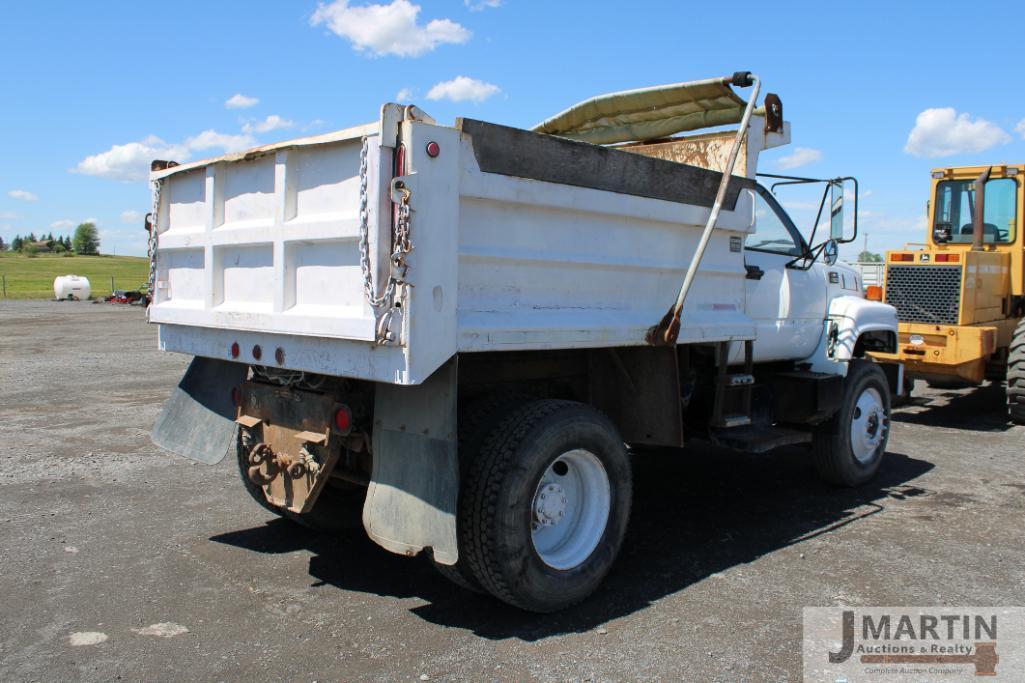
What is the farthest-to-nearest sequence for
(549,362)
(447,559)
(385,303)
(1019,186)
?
(1019,186)
(549,362)
(447,559)
(385,303)

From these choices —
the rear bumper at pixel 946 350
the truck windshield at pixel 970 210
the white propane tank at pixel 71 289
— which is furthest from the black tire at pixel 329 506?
the white propane tank at pixel 71 289

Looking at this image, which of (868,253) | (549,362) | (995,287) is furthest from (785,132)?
(868,253)

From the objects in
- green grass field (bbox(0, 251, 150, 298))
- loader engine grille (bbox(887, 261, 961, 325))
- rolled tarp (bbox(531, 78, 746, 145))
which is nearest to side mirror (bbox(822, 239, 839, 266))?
rolled tarp (bbox(531, 78, 746, 145))

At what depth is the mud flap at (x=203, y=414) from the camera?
16.3 ft

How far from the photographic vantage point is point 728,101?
18.5ft

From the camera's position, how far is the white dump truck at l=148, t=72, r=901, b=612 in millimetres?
3635

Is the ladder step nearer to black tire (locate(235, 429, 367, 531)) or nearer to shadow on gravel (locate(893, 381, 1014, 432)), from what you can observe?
black tire (locate(235, 429, 367, 531))

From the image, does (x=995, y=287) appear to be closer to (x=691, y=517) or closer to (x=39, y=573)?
(x=691, y=517)

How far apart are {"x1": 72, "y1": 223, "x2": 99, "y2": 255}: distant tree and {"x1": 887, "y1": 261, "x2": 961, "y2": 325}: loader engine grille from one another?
11434cm

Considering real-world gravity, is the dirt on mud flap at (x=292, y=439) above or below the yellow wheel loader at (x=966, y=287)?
below

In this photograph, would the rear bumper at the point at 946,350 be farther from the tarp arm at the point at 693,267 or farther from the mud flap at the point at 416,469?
the mud flap at the point at 416,469

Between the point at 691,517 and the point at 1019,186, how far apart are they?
302 inches

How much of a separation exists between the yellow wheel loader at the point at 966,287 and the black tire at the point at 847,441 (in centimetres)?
290

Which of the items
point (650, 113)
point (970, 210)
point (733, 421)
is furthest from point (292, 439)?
point (970, 210)
